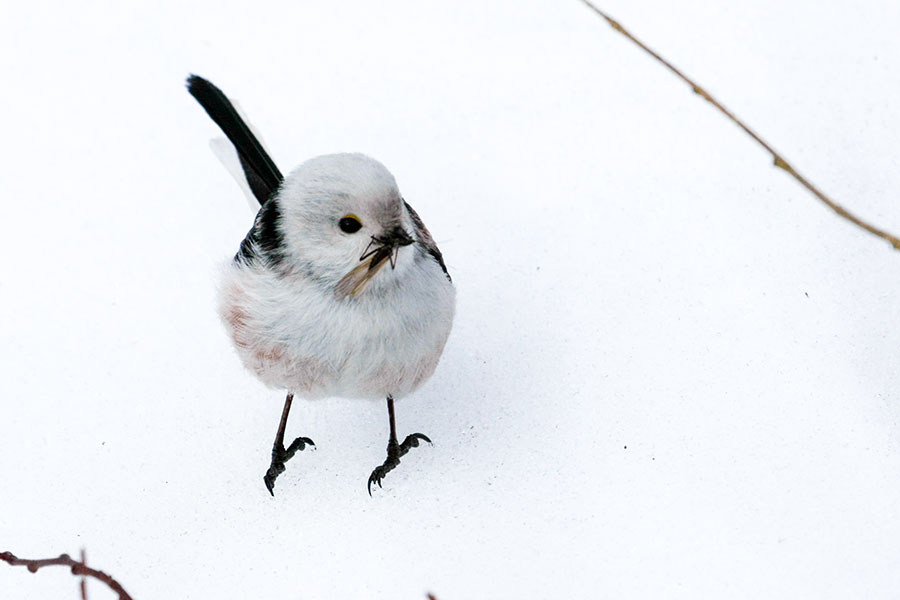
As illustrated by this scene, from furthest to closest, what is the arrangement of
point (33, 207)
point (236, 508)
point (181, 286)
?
point (33, 207)
point (181, 286)
point (236, 508)

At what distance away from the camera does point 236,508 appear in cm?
284

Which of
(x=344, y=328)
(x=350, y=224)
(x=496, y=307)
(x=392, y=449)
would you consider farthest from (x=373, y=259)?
(x=496, y=307)

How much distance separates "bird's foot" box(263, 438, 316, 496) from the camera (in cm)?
287

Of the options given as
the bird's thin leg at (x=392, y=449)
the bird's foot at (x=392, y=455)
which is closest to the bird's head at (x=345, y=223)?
the bird's thin leg at (x=392, y=449)

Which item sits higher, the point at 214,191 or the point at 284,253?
the point at 284,253

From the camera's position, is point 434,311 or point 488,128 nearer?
point 434,311

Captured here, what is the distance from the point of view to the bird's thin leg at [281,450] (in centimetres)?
288

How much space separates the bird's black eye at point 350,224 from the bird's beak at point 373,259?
46mm

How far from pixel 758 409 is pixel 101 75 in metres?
2.68

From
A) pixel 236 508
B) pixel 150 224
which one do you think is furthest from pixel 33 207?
pixel 236 508

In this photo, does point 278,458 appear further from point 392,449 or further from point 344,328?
point 344,328

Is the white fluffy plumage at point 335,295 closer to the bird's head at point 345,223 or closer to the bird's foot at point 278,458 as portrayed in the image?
the bird's head at point 345,223

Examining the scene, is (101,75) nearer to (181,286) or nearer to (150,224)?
(150,224)

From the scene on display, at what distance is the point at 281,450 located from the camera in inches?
115
